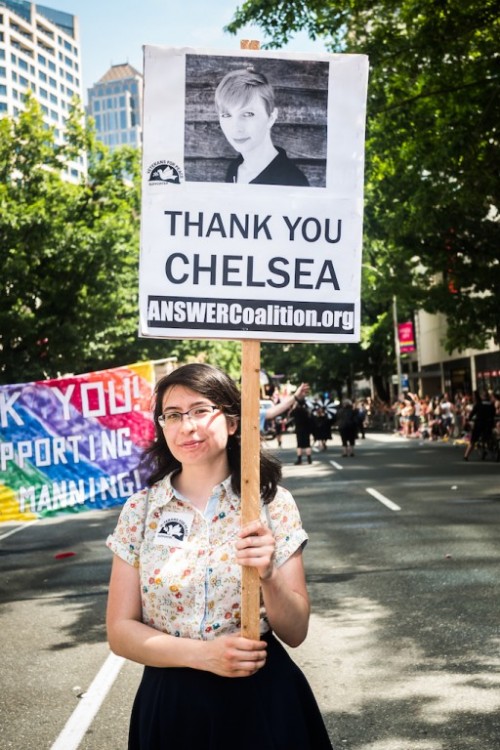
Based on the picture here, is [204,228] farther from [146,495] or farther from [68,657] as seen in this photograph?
[68,657]

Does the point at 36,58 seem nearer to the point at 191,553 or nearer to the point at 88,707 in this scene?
the point at 88,707

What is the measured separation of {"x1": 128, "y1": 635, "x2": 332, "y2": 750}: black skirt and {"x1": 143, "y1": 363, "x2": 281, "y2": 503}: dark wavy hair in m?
0.55

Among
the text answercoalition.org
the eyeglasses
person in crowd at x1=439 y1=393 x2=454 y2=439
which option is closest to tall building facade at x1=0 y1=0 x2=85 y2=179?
person in crowd at x1=439 y1=393 x2=454 y2=439

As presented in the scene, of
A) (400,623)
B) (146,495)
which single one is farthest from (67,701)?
(146,495)

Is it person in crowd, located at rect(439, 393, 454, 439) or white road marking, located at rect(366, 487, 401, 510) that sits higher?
person in crowd, located at rect(439, 393, 454, 439)

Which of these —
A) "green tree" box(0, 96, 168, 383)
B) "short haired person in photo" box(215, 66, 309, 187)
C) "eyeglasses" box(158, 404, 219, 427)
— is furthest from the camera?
"green tree" box(0, 96, 168, 383)

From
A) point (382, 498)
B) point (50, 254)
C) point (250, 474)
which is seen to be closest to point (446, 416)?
point (50, 254)

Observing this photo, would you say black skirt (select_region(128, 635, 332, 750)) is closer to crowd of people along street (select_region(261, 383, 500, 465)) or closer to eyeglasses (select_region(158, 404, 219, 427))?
eyeglasses (select_region(158, 404, 219, 427))

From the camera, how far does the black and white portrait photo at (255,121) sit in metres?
3.21

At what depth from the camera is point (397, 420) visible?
54.3 meters

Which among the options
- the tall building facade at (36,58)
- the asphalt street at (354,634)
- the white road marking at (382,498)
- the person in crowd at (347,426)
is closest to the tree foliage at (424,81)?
the white road marking at (382,498)

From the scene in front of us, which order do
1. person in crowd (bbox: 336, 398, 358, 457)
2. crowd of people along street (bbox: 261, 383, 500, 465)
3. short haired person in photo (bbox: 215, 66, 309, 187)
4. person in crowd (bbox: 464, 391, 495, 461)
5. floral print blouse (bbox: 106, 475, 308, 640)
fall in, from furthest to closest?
person in crowd (bbox: 336, 398, 358, 457)
crowd of people along street (bbox: 261, 383, 500, 465)
person in crowd (bbox: 464, 391, 495, 461)
short haired person in photo (bbox: 215, 66, 309, 187)
floral print blouse (bbox: 106, 475, 308, 640)

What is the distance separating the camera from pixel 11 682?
647 centimetres

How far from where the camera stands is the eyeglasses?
310cm
